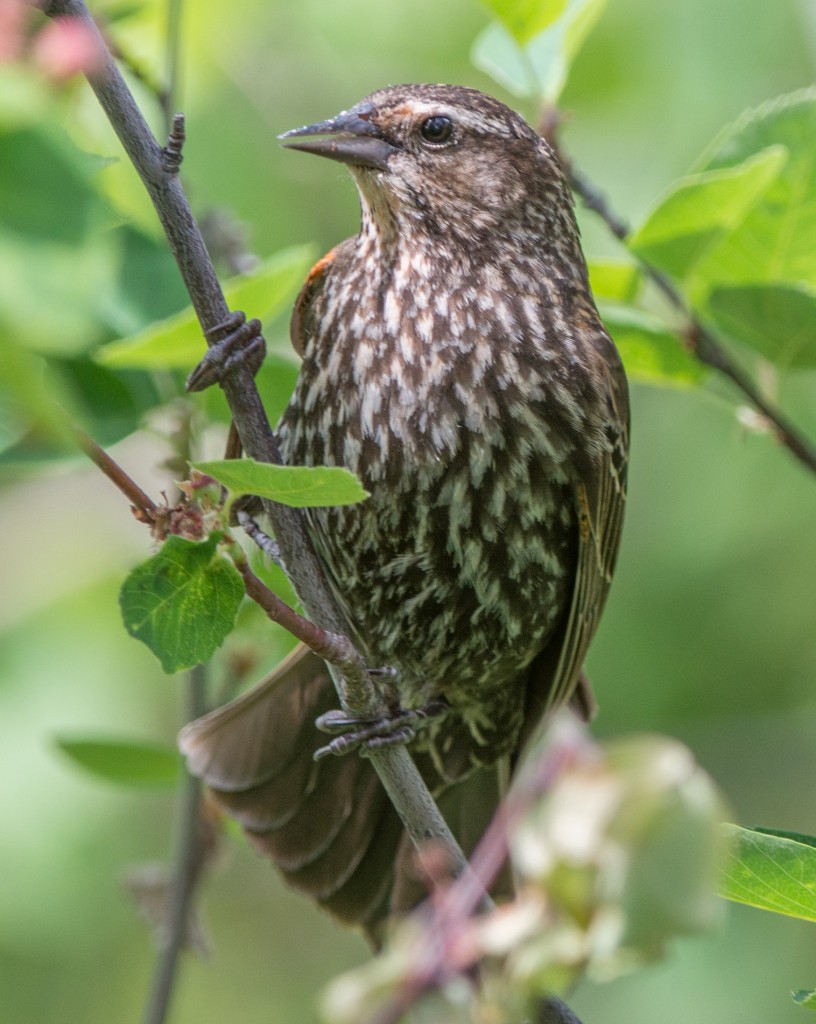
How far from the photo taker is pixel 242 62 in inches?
223

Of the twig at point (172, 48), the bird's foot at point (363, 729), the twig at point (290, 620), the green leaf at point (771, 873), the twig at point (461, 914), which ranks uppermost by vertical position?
the twig at point (172, 48)

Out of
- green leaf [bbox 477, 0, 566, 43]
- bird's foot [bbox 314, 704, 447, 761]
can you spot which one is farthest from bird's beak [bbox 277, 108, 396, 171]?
bird's foot [bbox 314, 704, 447, 761]

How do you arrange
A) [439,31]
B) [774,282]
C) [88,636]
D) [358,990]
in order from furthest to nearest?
[439,31]
[88,636]
[774,282]
[358,990]

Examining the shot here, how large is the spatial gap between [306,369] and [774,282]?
2.88 ft

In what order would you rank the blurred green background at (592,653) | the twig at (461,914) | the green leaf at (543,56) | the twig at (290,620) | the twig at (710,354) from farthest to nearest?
1. the blurred green background at (592,653)
2. the green leaf at (543,56)
3. the twig at (710,354)
4. the twig at (290,620)
5. the twig at (461,914)

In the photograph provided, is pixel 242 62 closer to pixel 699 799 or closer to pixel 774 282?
pixel 774 282

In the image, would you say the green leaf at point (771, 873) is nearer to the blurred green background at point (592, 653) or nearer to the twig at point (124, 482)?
the twig at point (124, 482)

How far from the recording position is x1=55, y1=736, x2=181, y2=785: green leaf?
2977 millimetres

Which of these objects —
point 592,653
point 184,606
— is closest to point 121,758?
point 184,606

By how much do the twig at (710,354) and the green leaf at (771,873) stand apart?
102 centimetres

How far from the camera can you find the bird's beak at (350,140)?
2.86 m

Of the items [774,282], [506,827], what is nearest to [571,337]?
[774,282]

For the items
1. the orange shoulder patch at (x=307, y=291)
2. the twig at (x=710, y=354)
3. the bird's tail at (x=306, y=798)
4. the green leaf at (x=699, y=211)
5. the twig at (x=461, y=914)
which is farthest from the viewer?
the bird's tail at (x=306, y=798)

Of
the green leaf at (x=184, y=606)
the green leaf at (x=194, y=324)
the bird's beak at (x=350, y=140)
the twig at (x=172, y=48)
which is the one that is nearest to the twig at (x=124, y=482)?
the green leaf at (x=184, y=606)
